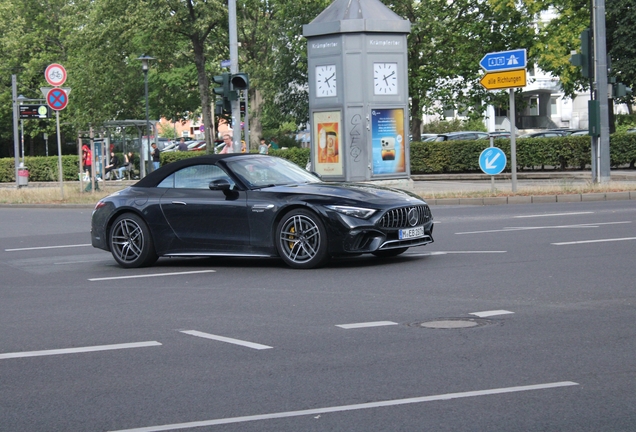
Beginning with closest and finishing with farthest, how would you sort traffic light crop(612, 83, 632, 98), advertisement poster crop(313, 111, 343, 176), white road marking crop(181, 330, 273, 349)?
white road marking crop(181, 330, 273, 349) < traffic light crop(612, 83, 632, 98) < advertisement poster crop(313, 111, 343, 176)

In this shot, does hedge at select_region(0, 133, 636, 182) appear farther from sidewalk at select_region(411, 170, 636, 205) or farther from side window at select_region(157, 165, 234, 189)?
side window at select_region(157, 165, 234, 189)

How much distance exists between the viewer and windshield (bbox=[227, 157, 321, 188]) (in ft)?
41.6

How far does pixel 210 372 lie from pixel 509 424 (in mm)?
2187

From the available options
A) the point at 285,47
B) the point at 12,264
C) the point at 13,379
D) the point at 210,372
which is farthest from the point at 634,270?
the point at 285,47

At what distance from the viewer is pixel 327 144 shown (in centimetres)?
2733

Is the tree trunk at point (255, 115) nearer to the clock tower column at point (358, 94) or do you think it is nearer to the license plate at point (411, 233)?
the clock tower column at point (358, 94)

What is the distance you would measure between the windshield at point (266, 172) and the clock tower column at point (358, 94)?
13.6 m

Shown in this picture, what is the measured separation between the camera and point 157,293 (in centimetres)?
1062

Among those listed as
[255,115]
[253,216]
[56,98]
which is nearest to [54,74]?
[56,98]

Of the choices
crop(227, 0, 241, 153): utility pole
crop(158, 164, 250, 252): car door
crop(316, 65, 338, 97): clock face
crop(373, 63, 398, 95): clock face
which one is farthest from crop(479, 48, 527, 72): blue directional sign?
crop(158, 164, 250, 252): car door

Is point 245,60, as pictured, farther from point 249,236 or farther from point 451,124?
point 249,236

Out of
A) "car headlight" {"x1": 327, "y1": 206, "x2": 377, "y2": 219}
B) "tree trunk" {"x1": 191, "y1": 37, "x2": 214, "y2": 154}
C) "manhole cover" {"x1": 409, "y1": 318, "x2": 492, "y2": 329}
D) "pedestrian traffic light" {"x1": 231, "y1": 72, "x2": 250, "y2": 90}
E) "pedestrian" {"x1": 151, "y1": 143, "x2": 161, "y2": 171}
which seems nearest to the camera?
"manhole cover" {"x1": 409, "y1": 318, "x2": 492, "y2": 329}

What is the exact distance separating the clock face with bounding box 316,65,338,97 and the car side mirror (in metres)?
14.7

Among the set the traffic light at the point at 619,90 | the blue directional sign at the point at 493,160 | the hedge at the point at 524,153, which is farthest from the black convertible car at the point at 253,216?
the hedge at the point at 524,153
